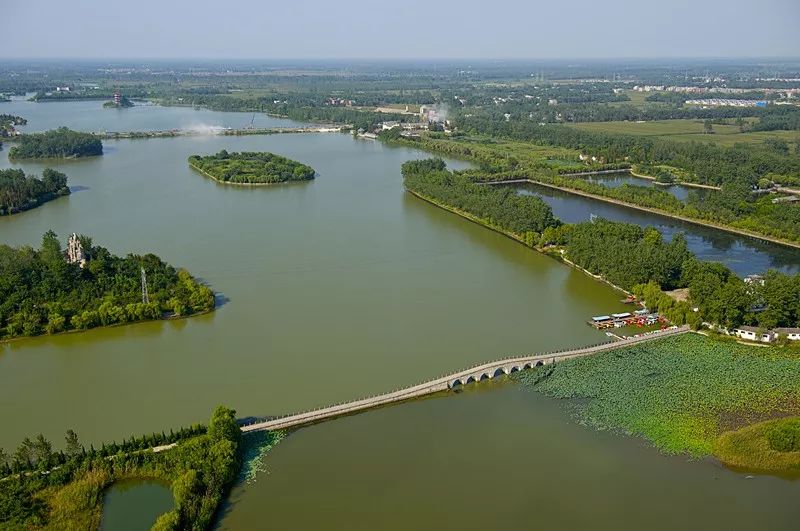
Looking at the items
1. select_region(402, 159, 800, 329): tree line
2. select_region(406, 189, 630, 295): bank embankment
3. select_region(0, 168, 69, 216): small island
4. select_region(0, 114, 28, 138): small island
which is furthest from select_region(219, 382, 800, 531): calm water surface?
select_region(0, 114, 28, 138): small island

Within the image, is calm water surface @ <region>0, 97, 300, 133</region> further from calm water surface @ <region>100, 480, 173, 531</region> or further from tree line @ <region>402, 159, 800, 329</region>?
calm water surface @ <region>100, 480, 173, 531</region>

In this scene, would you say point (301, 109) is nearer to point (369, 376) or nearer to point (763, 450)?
point (369, 376)

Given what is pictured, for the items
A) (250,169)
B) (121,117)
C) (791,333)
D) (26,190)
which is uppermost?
(121,117)

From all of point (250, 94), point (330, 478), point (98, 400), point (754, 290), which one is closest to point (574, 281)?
point (754, 290)

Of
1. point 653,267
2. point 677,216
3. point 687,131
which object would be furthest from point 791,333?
point 687,131

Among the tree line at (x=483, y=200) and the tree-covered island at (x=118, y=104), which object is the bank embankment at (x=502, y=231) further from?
the tree-covered island at (x=118, y=104)

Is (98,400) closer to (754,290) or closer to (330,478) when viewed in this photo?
(330,478)

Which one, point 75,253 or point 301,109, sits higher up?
point 301,109
